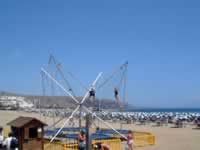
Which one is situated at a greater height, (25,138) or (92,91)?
(92,91)

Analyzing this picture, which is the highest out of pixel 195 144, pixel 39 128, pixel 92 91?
pixel 92 91

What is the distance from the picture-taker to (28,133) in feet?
56.4

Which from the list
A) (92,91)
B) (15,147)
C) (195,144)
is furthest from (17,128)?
(195,144)

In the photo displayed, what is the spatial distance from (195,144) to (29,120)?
13.8m

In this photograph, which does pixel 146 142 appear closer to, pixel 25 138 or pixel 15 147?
pixel 25 138

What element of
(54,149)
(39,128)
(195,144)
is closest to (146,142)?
(195,144)

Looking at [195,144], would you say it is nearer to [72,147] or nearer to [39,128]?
[72,147]

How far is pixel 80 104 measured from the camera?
2419 centimetres

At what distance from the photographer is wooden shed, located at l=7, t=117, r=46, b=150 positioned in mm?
16984

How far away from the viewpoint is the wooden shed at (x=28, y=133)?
55.7 feet

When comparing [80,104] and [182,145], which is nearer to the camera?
[80,104]

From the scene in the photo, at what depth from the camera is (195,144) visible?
2672cm

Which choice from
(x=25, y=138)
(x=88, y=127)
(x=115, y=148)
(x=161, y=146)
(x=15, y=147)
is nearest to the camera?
(x=88, y=127)

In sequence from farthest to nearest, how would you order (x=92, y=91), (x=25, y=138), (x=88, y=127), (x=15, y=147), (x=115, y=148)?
(x=92, y=91)
(x=115, y=148)
(x=25, y=138)
(x=15, y=147)
(x=88, y=127)
